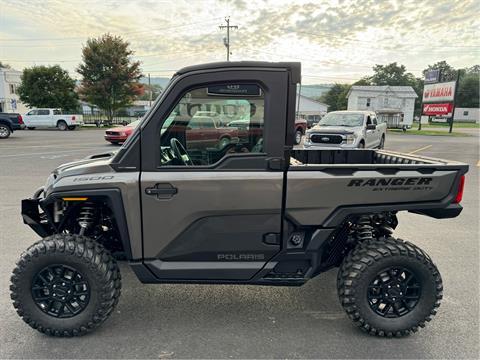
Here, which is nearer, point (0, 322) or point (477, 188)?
point (0, 322)

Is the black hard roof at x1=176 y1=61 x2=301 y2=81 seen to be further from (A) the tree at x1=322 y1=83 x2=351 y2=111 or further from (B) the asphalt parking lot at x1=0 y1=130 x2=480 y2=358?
(A) the tree at x1=322 y1=83 x2=351 y2=111

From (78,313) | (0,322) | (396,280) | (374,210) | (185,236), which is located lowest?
(0,322)

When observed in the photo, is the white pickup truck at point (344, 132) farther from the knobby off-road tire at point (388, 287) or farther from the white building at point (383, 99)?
the white building at point (383, 99)

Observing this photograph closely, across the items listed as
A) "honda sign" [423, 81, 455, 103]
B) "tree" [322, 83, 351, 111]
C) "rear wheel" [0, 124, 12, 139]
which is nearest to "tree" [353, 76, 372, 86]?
"tree" [322, 83, 351, 111]

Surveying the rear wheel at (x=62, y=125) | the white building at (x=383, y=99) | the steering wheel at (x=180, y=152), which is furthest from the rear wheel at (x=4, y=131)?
the white building at (x=383, y=99)

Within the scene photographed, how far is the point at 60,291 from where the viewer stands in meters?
2.61

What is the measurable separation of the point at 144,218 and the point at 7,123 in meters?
21.6

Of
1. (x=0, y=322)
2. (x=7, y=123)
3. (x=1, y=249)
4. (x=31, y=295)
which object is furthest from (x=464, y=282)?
(x=7, y=123)

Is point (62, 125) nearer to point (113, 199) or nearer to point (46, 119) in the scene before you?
point (46, 119)

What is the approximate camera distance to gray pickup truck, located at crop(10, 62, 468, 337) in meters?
2.46

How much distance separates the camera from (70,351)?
2.45m

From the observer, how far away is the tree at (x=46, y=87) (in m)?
36.1

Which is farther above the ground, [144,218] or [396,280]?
[144,218]

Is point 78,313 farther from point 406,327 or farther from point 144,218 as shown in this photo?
point 406,327
